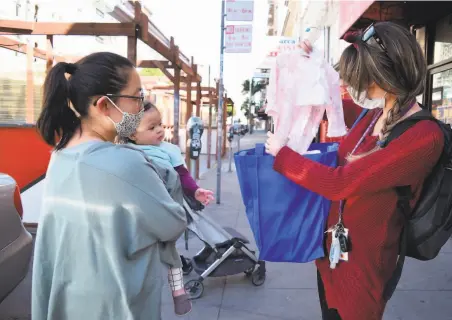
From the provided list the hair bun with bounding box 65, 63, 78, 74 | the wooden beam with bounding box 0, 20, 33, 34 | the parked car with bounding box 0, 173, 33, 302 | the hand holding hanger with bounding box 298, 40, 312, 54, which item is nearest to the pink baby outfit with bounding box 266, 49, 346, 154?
the hand holding hanger with bounding box 298, 40, 312, 54

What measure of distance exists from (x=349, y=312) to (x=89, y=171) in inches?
46.6

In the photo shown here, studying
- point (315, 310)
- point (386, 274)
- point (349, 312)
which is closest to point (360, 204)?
point (386, 274)

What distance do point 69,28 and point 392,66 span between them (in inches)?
197

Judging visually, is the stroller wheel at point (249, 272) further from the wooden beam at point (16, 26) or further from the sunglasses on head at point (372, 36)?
the wooden beam at point (16, 26)

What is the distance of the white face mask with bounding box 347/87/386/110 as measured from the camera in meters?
1.79

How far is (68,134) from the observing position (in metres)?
1.59

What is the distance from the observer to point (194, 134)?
29.8ft

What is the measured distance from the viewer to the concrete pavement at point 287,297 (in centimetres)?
380

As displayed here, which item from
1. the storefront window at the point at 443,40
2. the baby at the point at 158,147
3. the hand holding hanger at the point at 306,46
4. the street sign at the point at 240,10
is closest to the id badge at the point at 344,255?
the hand holding hanger at the point at 306,46

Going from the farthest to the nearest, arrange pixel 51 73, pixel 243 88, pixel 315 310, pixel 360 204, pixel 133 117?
1. pixel 243 88
2. pixel 315 310
3. pixel 360 204
4. pixel 133 117
5. pixel 51 73

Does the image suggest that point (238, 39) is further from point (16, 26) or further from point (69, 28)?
point (16, 26)

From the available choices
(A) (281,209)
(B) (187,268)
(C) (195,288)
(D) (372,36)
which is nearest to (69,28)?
(B) (187,268)

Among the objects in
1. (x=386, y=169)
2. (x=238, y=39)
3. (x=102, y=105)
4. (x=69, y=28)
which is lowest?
(x=386, y=169)

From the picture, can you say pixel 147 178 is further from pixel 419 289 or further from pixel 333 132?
pixel 419 289
